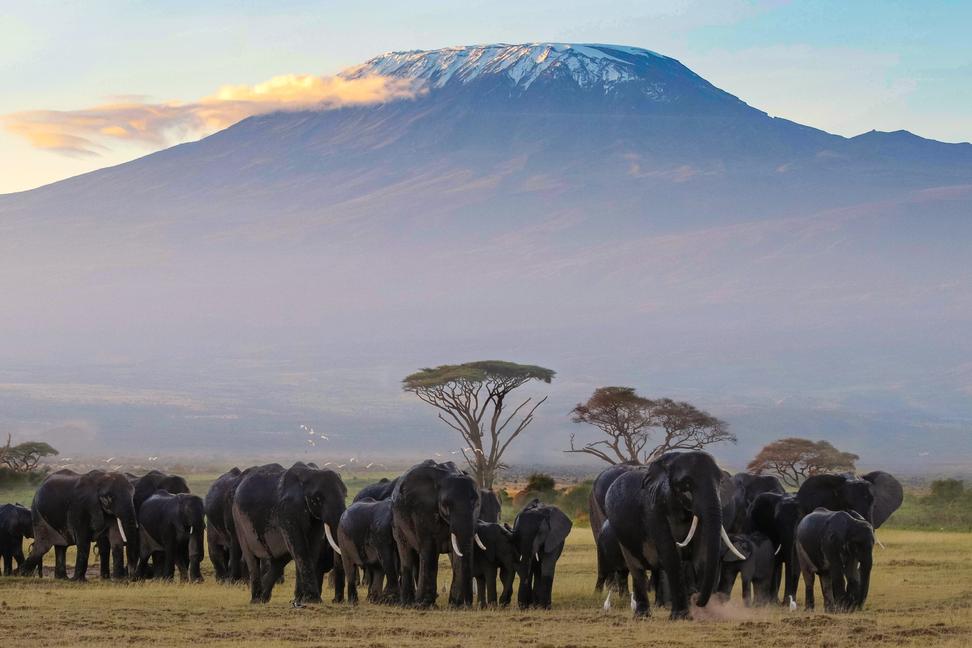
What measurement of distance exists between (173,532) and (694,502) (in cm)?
1419

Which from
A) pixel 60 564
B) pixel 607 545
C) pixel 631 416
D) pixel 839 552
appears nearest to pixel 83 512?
pixel 60 564

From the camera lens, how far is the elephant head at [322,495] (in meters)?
26.5

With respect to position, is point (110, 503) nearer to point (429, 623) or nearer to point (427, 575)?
point (427, 575)

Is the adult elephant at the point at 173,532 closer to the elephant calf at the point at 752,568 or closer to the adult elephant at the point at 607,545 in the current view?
the adult elephant at the point at 607,545

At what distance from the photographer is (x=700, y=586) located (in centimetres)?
2247

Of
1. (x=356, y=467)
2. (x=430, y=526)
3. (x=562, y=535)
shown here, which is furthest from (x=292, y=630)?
(x=356, y=467)

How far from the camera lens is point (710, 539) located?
71.8ft

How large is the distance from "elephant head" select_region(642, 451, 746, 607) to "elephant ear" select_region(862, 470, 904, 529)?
7813 millimetres

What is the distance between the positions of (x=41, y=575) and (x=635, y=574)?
14.8m

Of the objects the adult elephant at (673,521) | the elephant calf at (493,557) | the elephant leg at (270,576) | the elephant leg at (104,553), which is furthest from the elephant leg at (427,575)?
the elephant leg at (104,553)

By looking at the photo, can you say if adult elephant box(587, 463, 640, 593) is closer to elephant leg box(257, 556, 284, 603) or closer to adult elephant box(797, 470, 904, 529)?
adult elephant box(797, 470, 904, 529)

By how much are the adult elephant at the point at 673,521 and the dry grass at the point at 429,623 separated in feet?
2.02

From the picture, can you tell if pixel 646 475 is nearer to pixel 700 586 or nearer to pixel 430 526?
pixel 700 586

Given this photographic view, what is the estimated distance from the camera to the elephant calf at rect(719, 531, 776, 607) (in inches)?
999
